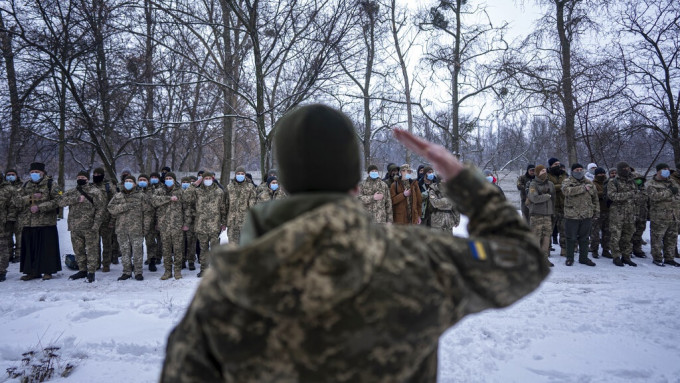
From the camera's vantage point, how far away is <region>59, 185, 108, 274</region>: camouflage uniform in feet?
24.7

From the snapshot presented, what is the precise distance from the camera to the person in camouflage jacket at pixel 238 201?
820cm

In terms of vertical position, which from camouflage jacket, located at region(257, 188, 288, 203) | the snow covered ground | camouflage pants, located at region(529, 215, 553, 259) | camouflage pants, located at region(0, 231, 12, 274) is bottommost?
the snow covered ground

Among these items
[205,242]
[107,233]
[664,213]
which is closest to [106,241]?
[107,233]

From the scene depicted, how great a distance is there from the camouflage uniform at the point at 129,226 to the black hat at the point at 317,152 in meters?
7.67

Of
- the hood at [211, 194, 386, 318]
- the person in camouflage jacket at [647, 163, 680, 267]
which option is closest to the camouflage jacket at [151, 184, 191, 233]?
the hood at [211, 194, 386, 318]

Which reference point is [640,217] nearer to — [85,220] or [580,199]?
[580,199]

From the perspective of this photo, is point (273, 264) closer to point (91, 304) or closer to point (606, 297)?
point (91, 304)

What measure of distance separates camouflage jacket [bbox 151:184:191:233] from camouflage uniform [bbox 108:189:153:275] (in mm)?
331

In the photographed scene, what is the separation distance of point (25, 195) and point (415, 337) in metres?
9.27

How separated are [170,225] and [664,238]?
10.5 m

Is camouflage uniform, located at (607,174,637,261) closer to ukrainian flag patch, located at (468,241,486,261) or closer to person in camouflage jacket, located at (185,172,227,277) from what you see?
person in camouflage jacket, located at (185,172,227,277)

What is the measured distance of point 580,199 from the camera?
26.3 ft

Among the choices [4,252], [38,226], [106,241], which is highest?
[38,226]

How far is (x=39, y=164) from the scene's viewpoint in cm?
772
